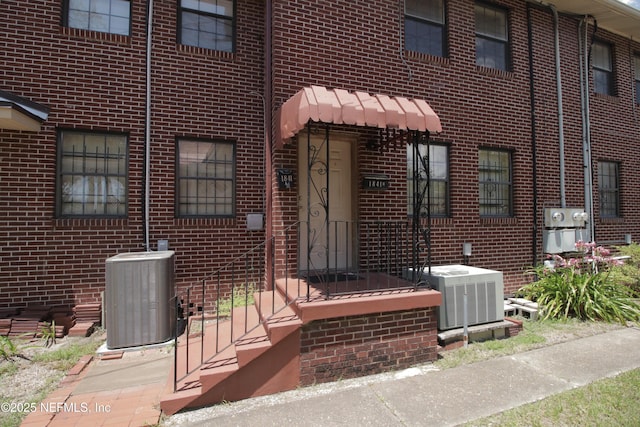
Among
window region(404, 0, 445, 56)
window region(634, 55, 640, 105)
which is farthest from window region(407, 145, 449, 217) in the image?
window region(634, 55, 640, 105)

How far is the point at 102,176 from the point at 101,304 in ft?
6.27

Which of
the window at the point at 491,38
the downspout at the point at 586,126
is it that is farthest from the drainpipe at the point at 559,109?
the downspout at the point at 586,126

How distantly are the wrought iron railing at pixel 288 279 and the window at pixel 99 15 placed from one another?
4.13 m

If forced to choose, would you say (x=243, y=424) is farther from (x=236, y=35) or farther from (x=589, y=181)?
(x=589, y=181)

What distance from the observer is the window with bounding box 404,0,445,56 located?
611cm

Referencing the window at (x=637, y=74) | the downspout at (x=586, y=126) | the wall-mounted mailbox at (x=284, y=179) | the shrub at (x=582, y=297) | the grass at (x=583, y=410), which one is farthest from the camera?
the window at (x=637, y=74)

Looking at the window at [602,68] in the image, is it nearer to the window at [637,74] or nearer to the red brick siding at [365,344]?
the window at [637,74]

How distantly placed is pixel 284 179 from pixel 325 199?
83cm

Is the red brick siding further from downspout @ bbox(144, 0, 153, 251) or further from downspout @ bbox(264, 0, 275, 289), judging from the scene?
downspout @ bbox(144, 0, 153, 251)

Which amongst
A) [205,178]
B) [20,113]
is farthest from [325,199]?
[20,113]

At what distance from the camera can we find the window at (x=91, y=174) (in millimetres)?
4902

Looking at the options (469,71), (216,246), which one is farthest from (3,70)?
(469,71)

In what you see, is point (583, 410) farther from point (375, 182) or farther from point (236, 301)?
point (236, 301)

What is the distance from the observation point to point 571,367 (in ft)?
12.1
